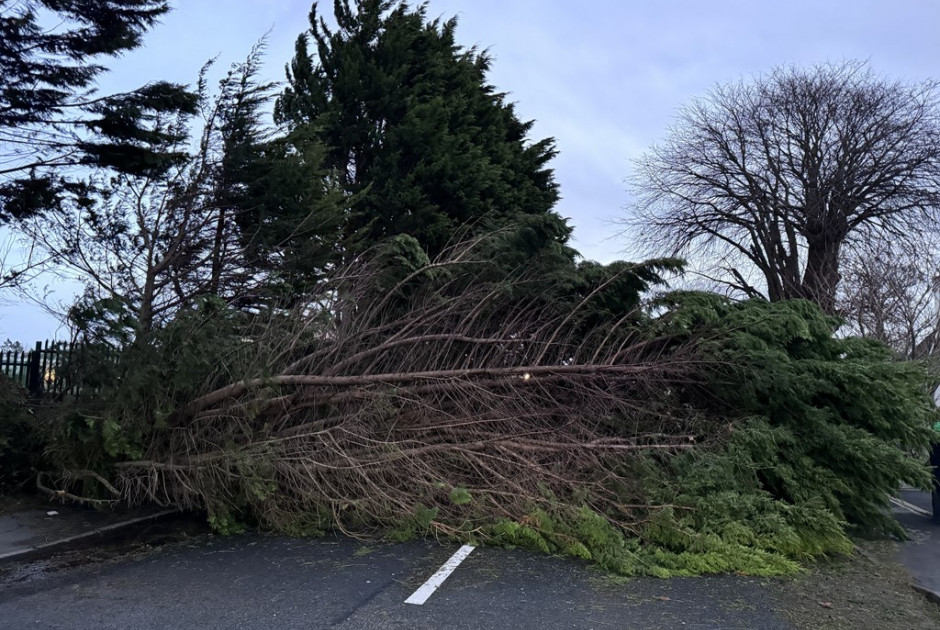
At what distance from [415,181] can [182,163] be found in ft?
15.6

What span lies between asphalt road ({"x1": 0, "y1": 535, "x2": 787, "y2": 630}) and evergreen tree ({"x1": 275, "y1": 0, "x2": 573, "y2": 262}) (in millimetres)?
7411

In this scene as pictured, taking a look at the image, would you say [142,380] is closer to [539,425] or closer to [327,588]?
[327,588]

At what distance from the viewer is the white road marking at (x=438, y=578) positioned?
494cm

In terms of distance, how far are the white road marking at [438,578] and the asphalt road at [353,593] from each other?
0.06 metres

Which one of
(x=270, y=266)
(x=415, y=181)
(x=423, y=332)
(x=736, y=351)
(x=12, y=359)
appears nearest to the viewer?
(x=736, y=351)

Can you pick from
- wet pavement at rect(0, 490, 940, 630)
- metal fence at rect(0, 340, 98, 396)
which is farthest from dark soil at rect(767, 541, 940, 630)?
metal fence at rect(0, 340, 98, 396)

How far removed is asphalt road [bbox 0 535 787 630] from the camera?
4.50 m

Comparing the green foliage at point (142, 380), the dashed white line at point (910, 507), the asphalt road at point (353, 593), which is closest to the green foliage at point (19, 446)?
the green foliage at point (142, 380)

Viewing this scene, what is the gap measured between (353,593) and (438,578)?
2.32 feet

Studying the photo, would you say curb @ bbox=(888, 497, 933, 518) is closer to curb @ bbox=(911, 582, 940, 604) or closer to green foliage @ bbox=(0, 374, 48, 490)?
curb @ bbox=(911, 582, 940, 604)

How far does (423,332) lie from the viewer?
8.31 meters

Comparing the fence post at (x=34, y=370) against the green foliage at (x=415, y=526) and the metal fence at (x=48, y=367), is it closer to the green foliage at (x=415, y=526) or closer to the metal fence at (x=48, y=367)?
the metal fence at (x=48, y=367)

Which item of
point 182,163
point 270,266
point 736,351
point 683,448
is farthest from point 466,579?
point 182,163

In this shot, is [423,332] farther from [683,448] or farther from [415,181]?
[415,181]
